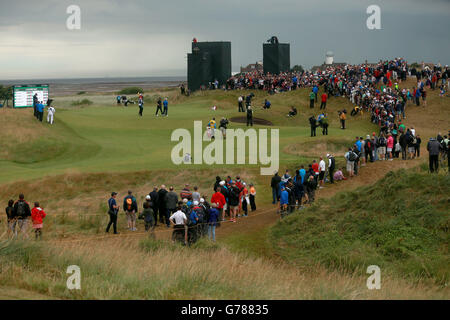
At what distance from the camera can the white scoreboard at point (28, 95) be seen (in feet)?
126

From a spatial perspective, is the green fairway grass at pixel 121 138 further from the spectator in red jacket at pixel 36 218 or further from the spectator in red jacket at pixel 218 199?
the spectator in red jacket at pixel 36 218

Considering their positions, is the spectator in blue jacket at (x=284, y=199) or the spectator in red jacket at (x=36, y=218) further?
the spectator in blue jacket at (x=284, y=199)

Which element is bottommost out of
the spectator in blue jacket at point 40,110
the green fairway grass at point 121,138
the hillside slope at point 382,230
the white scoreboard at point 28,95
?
the hillside slope at point 382,230

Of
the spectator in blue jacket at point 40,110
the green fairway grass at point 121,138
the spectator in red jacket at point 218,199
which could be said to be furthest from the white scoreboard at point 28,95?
the spectator in red jacket at point 218,199

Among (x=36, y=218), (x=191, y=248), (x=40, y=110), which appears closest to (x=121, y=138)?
(x=40, y=110)

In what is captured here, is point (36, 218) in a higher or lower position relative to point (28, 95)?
lower

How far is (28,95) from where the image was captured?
38688 mm

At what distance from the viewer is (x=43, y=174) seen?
1075 inches

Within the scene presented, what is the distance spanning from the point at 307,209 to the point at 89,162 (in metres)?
14.8

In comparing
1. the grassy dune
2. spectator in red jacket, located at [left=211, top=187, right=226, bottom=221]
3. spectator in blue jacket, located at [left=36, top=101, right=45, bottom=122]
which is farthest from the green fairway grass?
spectator in red jacket, located at [left=211, top=187, right=226, bottom=221]

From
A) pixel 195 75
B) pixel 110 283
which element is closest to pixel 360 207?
pixel 110 283

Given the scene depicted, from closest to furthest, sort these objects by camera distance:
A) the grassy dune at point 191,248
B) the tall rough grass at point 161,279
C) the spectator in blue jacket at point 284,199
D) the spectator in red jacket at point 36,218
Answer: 1. the tall rough grass at point 161,279
2. the grassy dune at point 191,248
3. the spectator in red jacket at point 36,218
4. the spectator in blue jacket at point 284,199

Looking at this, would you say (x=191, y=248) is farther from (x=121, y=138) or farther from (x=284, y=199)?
(x=121, y=138)
